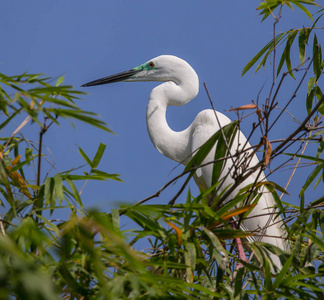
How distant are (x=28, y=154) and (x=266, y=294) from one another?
1115 mm

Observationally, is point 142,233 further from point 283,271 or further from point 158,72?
point 158,72

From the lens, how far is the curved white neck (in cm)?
345

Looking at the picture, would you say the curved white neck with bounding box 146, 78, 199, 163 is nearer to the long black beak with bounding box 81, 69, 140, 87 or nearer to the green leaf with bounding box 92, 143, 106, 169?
the long black beak with bounding box 81, 69, 140, 87

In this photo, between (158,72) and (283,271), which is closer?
(283,271)

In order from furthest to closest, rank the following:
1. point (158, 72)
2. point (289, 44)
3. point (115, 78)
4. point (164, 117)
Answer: point (115, 78) < point (158, 72) < point (164, 117) < point (289, 44)

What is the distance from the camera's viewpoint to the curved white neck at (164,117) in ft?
11.3

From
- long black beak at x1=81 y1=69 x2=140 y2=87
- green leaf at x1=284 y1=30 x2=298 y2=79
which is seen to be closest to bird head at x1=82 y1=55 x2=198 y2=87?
long black beak at x1=81 y1=69 x2=140 y2=87

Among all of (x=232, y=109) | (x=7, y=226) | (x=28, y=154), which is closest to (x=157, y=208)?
(x=232, y=109)

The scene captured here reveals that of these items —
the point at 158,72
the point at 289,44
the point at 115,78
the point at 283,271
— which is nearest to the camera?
the point at 283,271

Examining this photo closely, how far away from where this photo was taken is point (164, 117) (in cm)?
347

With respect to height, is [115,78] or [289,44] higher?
[289,44]

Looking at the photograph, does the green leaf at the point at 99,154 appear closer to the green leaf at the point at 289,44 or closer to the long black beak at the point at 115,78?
the green leaf at the point at 289,44

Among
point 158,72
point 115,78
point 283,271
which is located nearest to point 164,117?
point 158,72

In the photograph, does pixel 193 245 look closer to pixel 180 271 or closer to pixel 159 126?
pixel 180 271
